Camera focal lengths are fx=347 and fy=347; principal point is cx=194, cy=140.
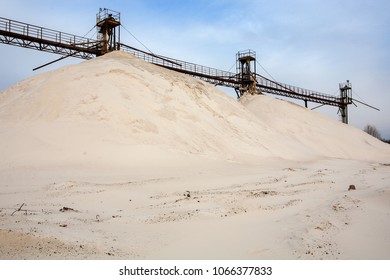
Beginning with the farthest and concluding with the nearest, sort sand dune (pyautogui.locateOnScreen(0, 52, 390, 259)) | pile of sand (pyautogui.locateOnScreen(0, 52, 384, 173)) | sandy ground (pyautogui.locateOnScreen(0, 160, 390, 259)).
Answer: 1. pile of sand (pyautogui.locateOnScreen(0, 52, 384, 173))
2. sand dune (pyautogui.locateOnScreen(0, 52, 390, 259))
3. sandy ground (pyautogui.locateOnScreen(0, 160, 390, 259))

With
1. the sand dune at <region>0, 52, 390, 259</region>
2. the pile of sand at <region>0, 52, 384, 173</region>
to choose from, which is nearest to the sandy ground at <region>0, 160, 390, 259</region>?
the sand dune at <region>0, 52, 390, 259</region>

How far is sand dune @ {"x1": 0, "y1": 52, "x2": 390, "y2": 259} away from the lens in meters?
4.11

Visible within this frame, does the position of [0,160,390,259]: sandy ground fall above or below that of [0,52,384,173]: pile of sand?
below

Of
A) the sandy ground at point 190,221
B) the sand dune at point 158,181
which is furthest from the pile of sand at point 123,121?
the sandy ground at point 190,221

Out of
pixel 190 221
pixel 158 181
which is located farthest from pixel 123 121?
pixel 190 221

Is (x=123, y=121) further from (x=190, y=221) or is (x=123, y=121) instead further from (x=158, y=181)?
(x=190, y=221)

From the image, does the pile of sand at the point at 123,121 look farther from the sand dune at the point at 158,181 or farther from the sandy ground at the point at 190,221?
the sandy ground at the point at 190,221

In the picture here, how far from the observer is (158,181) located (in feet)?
28.6

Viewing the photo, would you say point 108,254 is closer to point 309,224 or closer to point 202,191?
point 309,224

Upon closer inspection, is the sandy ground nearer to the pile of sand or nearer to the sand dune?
the sand dune

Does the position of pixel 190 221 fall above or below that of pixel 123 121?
below

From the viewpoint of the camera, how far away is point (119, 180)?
28.2 ft

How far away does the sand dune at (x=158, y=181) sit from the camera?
13.5ft
